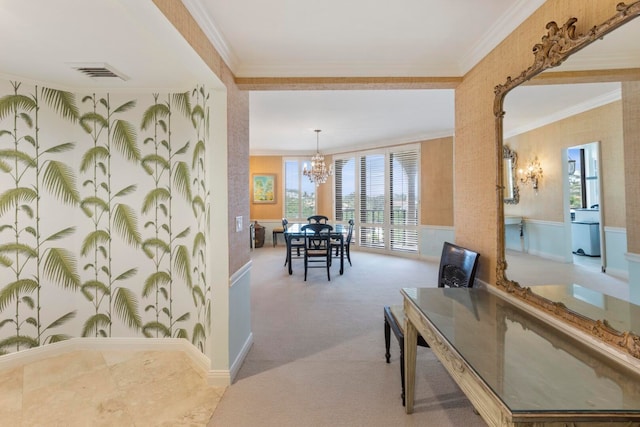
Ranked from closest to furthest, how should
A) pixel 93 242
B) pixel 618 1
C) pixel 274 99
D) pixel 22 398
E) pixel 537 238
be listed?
pixel 618 1 → pixel 537 238 → pixel 22 398 → pixel 93 242 → pixel 274 99

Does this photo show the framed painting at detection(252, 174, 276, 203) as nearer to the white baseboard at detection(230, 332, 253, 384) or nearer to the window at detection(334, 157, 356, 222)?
the window at detection(334, 157, 356, 222)

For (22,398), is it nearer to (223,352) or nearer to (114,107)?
(223,352)

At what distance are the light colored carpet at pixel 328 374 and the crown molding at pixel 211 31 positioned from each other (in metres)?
2.41

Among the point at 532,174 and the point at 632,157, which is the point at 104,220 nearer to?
the point at 532,174

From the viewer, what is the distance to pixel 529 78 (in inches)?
60.1

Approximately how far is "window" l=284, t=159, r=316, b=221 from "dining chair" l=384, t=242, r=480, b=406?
6.01 m

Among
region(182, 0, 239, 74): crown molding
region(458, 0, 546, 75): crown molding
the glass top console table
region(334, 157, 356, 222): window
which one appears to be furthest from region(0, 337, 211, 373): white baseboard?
region(334, 157, 356, 222): window

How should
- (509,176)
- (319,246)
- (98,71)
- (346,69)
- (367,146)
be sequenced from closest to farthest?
(509,176) < (98,71) < (346,69) < (319,246) < (367,146)

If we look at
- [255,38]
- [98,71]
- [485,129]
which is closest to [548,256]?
[485,129]

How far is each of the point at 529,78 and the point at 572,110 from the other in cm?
27

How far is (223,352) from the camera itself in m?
2.17

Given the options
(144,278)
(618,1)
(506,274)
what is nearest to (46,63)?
(144,278)

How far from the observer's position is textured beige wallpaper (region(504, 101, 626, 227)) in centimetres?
113

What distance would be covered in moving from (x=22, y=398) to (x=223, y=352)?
1.39m
